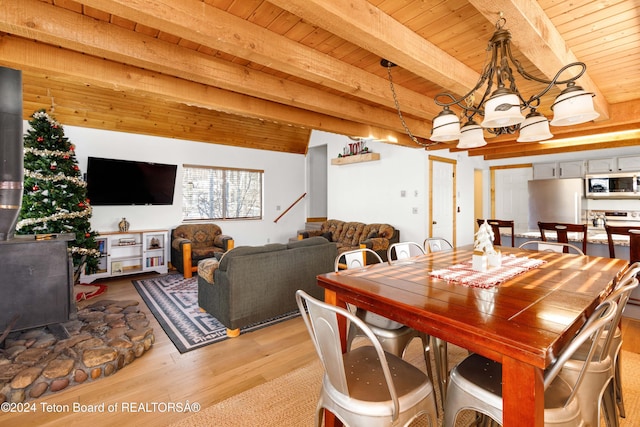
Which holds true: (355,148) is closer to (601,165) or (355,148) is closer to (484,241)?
(601,165)

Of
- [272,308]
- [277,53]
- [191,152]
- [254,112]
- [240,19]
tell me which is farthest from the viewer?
[191,152]

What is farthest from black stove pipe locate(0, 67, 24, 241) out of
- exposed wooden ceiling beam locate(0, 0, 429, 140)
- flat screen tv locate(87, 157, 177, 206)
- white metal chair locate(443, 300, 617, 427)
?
white metal chair locate(443, 300, 617, 427)

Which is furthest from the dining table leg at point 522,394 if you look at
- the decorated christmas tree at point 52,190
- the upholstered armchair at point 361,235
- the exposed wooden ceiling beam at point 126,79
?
the decorated christmas tree at point 52,190

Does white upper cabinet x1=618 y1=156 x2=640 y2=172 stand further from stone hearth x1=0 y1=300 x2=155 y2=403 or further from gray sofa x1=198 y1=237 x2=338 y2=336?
stone hearth x1=0 y1=300 x2=155 y2=403

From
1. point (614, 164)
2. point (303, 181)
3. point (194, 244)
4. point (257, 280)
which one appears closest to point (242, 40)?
point (257, 280)

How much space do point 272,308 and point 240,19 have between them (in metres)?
2.55

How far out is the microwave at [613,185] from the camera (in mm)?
5219

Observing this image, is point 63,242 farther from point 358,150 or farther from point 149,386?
point 358,150

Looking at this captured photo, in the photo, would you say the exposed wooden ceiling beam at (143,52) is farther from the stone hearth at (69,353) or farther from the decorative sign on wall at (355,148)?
the decorative sign on wall at (355,148)

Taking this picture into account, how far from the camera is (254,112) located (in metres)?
3.41

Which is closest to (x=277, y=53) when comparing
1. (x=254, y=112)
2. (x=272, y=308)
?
(x=254, y=112)

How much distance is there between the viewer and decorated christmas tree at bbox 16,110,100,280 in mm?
3701

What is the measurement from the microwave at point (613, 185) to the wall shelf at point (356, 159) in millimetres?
4015

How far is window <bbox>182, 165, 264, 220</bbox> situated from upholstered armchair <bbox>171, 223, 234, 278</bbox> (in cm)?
57
